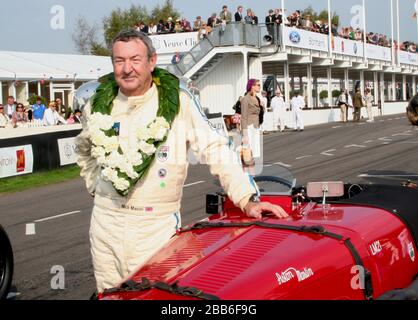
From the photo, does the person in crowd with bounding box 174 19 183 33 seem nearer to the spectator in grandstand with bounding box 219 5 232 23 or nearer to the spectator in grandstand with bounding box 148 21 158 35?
the spectator in grandstand with bounding box 148 21 158 35

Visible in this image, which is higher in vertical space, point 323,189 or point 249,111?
point 249,111

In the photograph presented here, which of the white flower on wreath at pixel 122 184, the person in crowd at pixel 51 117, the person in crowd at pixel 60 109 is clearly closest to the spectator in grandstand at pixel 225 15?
the person in crowd at pixel 60 109

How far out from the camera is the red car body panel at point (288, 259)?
9.90ft

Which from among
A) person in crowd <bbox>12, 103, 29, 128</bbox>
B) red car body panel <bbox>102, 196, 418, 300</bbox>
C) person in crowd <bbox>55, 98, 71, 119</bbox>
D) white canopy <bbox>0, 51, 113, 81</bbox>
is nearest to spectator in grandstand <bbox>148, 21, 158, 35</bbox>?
white canopy <bbox>0, 51, 113, 81</bbox>

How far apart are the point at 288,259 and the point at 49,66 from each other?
93.5 ft

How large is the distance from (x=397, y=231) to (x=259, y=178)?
933mm

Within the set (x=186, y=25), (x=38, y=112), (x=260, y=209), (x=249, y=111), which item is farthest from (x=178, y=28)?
(x=260, y=209)

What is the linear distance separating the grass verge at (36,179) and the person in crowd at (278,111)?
44.6 ft

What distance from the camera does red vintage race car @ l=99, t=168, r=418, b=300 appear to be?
302cm

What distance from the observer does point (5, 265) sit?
5.57m

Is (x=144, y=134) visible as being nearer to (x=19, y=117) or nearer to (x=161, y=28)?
(x=19, y=117)
